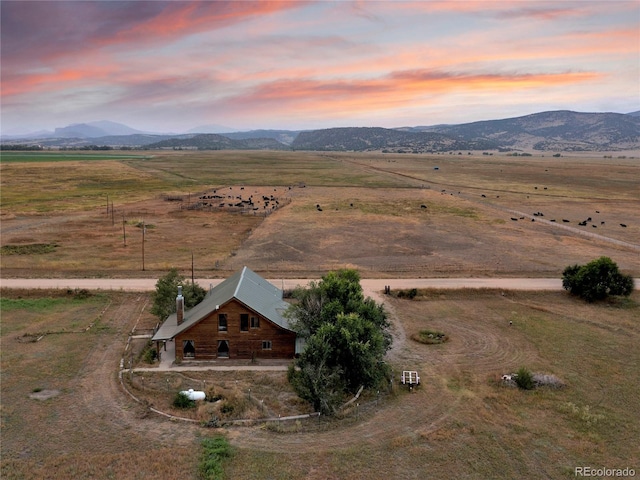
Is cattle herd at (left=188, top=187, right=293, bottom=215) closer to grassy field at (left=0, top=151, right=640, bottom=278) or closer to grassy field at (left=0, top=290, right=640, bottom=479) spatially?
grassy field at (left=0, top=151, right=640, bottom=278)

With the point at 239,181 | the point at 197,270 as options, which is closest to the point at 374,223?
the point at 197,270

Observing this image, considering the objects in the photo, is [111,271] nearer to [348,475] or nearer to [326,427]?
[326,427]

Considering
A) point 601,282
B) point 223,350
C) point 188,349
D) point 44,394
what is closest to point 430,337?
point 223,350

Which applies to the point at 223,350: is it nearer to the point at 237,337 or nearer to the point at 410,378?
the point at 237,337

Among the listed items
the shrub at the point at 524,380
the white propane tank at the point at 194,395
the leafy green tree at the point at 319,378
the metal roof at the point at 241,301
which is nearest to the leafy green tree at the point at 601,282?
the shrub at the point at 524,380
